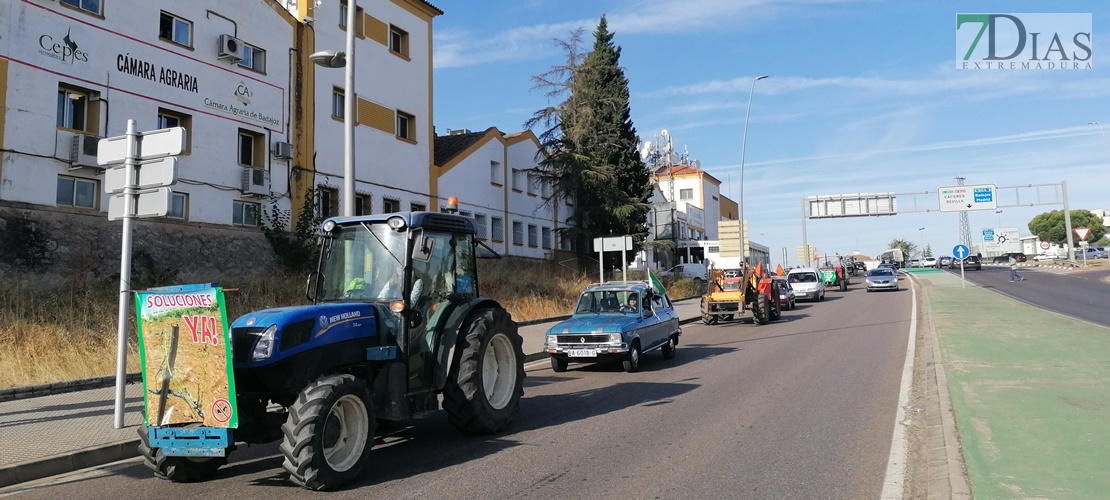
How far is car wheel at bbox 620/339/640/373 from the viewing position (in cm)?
1320

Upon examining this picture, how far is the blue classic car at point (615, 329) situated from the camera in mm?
13078

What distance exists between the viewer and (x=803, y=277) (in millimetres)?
38250

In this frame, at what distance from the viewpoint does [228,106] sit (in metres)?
22.2

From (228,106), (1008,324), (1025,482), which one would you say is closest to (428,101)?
(228,106)

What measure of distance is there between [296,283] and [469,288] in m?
14.3

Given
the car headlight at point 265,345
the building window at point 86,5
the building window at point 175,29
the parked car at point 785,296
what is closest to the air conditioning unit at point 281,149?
the building window at point 175,29

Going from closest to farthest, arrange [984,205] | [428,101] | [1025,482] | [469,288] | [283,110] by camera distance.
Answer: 1. [1025,482]
2. [469,288]
3. [283,110]
4. [428,101]
5. [984,205]

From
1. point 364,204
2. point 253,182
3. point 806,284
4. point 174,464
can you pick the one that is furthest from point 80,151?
point 806,284

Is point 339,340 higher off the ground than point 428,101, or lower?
lower

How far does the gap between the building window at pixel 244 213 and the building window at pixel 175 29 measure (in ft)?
15.4

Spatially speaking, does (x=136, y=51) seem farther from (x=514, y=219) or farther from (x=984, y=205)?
(x=984, y=205)

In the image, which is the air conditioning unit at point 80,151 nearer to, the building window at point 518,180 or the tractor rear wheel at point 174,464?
the tractor rear wheel at point 174,464

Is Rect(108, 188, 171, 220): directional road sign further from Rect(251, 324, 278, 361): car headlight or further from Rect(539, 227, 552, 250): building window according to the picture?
Rect(539, 227, 552, 250): building window

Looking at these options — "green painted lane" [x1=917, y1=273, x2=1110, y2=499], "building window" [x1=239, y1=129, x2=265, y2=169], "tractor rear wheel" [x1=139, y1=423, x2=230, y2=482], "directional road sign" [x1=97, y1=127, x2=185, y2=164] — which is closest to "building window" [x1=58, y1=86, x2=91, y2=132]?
"building window" [x1=239, y1=129, x2=265, y2=169]
